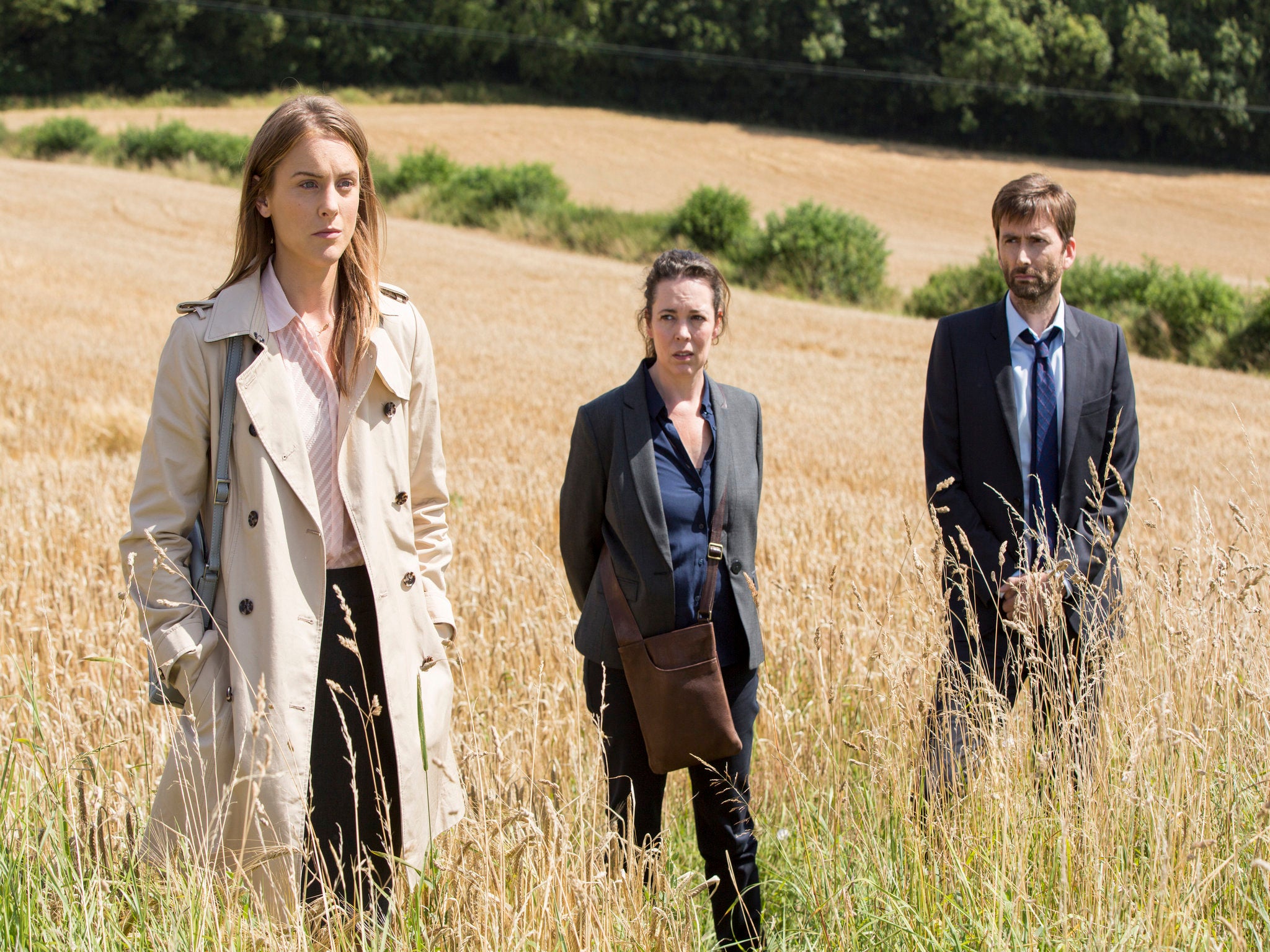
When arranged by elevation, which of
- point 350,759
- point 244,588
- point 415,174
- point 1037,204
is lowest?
point 350,759

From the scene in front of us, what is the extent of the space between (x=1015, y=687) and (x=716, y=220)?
86.9 ft

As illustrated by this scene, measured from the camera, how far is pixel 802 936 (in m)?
3.21

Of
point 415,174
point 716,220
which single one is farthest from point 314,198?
point 415,174

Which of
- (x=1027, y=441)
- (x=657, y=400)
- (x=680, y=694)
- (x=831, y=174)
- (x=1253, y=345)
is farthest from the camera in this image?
(x=831, y=174)

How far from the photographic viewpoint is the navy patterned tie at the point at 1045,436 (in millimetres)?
3557

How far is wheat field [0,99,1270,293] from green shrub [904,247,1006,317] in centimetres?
713

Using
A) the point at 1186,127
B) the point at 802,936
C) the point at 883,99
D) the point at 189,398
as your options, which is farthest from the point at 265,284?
the point at 883,99

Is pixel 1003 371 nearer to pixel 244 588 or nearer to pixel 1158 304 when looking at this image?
pixel 244 588

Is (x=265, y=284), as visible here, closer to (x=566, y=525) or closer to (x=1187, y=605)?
(x=566, y=525)

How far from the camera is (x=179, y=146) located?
38219 millimetres

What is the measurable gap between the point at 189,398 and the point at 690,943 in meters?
1.71

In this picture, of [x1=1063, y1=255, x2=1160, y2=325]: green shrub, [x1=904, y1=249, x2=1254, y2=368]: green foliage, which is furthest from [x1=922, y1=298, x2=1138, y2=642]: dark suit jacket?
[x1=1063, y1=255, x2=1160, y2=325]: green shrub

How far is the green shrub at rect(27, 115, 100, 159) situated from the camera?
3869 centimetres

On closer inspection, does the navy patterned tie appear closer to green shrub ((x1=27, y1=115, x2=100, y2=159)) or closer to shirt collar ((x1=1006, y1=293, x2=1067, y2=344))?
shirt collar ((x1=1006, y1=293, x2=1067, y2=344))
